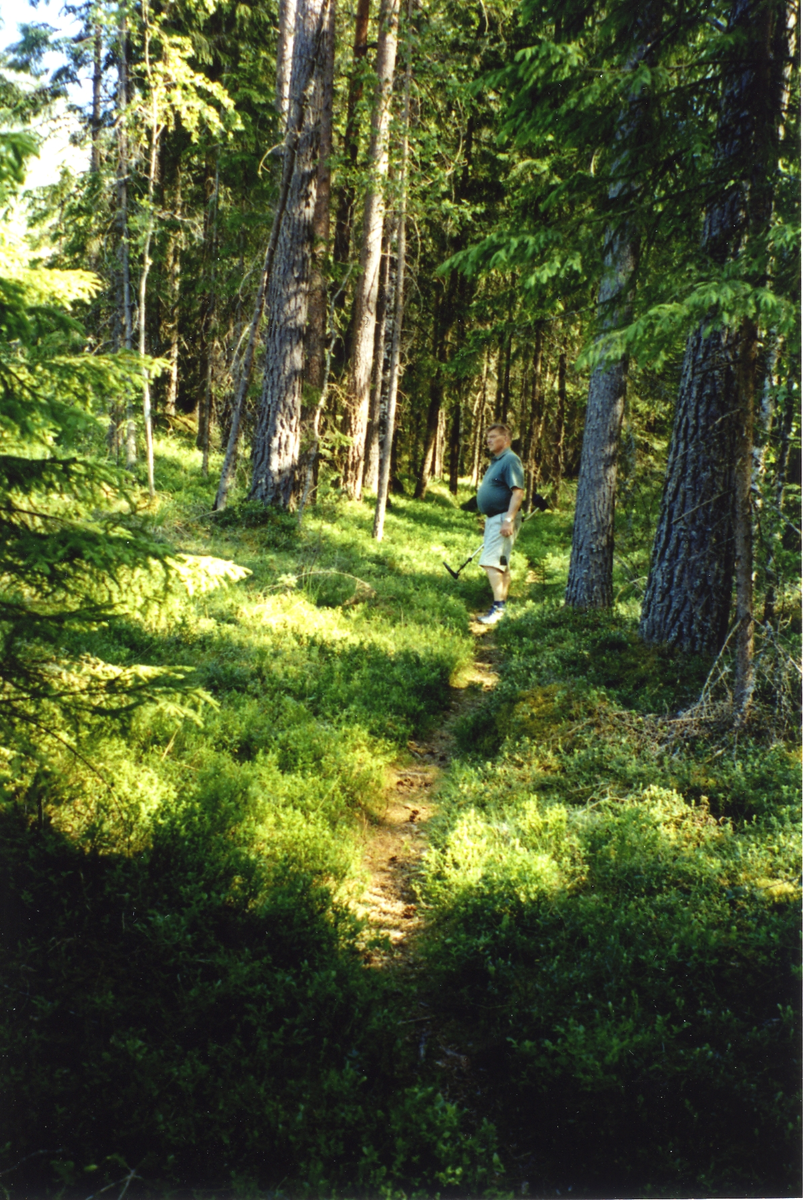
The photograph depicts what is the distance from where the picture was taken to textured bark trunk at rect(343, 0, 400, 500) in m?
14.0

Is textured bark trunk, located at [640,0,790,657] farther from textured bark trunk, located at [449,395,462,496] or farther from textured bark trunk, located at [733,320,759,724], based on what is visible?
textured bark trunk, located at [449,395,462,496]

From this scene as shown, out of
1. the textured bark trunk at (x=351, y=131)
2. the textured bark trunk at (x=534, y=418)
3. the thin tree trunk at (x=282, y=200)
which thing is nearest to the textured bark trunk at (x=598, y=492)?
the thin tree trunk at (x=282, y=200)

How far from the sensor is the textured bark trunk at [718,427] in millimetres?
4898

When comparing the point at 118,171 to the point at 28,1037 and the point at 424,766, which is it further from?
the point at 28,1037

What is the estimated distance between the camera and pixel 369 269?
648 inches

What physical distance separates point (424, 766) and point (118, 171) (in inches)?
530

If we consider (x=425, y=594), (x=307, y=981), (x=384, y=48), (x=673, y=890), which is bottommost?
(x=307, y=981)

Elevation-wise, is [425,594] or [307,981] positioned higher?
[425,594]

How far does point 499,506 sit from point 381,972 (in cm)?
786

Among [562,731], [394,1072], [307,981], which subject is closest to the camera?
[394,1072]

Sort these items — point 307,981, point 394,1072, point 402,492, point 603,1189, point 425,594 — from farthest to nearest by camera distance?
point 402,492, point 425,594, point 307,981, point 394,1072, point 603,1189

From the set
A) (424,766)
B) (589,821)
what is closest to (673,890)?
(589,821)

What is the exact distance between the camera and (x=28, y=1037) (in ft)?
9.19

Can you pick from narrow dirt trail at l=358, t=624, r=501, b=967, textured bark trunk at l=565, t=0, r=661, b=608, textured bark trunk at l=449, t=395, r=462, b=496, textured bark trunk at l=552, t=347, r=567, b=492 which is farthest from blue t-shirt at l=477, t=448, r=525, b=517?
textured bark trunk at l=449, t=395, r=462, b=496
